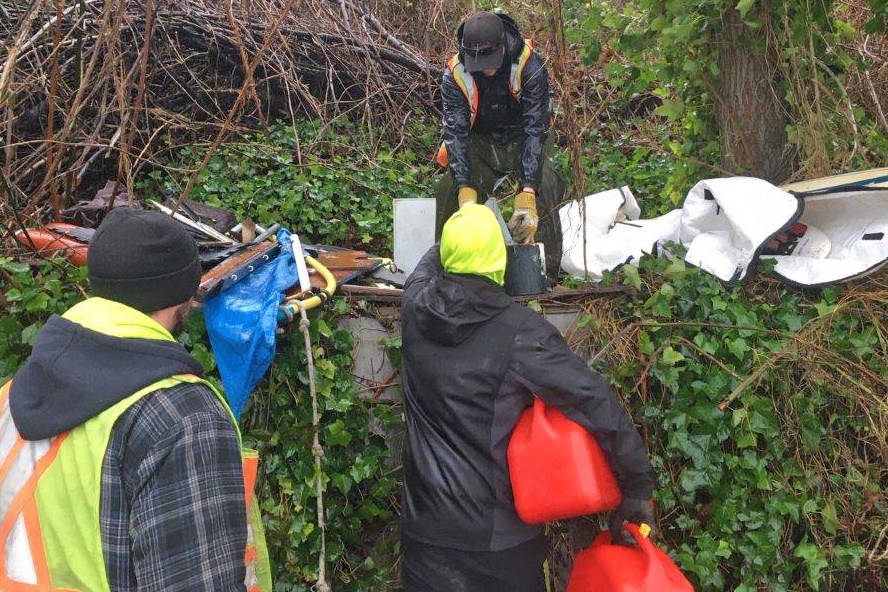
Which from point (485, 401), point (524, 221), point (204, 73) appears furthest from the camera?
point (204, 73)

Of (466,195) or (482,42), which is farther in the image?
(466,195)

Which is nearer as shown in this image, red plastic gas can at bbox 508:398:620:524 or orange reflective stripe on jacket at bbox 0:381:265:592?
orange reflective stripe on jacket at bbox 0:381:265:592

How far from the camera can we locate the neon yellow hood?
7.20 ft

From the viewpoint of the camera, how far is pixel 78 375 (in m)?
1.23

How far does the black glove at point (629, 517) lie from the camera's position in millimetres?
2199

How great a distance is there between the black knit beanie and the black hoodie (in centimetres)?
12

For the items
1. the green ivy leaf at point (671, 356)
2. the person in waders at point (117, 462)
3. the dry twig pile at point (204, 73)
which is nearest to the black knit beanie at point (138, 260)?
the person in waders at point (117, 462)

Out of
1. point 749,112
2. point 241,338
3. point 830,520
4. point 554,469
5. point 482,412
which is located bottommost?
point 830,520

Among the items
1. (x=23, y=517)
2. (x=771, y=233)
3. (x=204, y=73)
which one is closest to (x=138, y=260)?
(x=23, y=517)

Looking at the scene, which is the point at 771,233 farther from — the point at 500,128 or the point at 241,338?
the point at 241,338

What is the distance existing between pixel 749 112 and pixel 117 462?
3948mm

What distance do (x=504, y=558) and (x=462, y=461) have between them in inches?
14.6

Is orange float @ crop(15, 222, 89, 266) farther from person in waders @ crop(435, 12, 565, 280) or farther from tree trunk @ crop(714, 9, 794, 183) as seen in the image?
tree trunk @ crop(714, 9, 794, 183)

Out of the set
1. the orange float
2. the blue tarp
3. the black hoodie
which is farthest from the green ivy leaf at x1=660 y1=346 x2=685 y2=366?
the orange float
